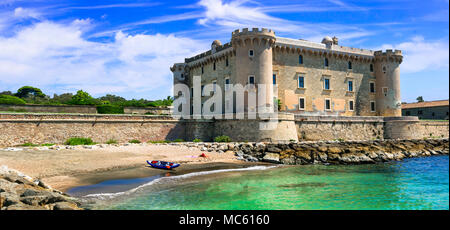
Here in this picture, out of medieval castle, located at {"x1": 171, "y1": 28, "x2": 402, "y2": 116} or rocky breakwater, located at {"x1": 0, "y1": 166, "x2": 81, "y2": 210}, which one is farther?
medieval castle, located at {"x1": 171, "y1": 28, "x2": 402, "y2": 116}

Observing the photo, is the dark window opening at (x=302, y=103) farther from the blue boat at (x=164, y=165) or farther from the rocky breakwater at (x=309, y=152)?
the blue boat at (x=164, y=165)

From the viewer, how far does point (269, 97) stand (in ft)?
110

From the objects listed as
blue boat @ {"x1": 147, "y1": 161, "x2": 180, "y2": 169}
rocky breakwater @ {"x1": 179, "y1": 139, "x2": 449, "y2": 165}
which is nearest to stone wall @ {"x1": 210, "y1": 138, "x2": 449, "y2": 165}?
rocky breakwater @ {"x1": 179, "y1": 139, "x2": 449, "y2": 165}

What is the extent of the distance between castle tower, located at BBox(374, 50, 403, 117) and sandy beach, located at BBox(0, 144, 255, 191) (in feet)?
90.3

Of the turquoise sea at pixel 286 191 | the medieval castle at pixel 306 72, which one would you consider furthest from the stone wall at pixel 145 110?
the turquoise sea at pixel 286 191

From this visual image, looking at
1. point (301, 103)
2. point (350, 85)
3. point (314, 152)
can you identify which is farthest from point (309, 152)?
point (350, 85)

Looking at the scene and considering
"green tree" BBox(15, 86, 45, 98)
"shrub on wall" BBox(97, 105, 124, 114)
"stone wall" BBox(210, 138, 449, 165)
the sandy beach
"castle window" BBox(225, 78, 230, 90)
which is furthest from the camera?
"green tree" BBox(15, 86, 45, 98)

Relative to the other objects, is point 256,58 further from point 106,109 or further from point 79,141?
point 79,141

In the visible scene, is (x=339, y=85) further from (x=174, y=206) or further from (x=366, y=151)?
(x=174, y=206)

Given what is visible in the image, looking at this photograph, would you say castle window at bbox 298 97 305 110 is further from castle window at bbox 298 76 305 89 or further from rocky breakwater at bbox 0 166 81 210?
rocky breakwater at bbox 0 166 81 210

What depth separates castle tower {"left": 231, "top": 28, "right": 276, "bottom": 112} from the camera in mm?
33156

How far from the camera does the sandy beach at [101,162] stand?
16031mm

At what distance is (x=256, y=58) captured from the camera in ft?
109

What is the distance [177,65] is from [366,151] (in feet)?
88.2
